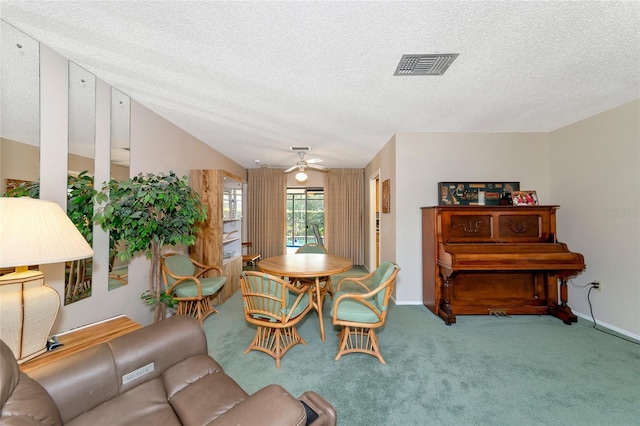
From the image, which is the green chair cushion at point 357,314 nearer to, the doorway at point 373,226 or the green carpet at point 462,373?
the green carpet at point 462,373

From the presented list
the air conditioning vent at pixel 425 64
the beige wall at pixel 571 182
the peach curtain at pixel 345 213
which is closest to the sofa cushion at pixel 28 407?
the air conditioning vent at pixel 425 64

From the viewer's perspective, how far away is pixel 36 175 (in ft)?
5.28

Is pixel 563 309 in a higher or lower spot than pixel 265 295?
lower

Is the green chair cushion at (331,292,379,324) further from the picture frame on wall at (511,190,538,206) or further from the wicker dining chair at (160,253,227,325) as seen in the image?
the picture frame on wall at (511,190,538,206)

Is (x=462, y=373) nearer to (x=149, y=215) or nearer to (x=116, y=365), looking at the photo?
(x=116, y=365)

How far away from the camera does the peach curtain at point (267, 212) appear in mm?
6125

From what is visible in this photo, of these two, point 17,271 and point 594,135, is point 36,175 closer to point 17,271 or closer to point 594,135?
point 17,271

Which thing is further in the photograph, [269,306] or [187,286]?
[187,286]

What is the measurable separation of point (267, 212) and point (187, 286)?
3465 millimetres

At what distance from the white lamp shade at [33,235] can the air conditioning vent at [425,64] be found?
2413 mm

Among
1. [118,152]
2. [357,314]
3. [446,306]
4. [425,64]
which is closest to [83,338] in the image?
[118,152]

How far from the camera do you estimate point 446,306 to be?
2.90 meters

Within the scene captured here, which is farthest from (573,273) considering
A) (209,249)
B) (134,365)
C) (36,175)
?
(36,175)

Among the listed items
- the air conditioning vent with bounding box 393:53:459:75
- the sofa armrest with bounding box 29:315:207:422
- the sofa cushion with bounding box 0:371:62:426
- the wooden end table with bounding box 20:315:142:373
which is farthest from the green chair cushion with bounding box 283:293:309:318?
the air conditioning vent with bounding box 393:53:459:75
